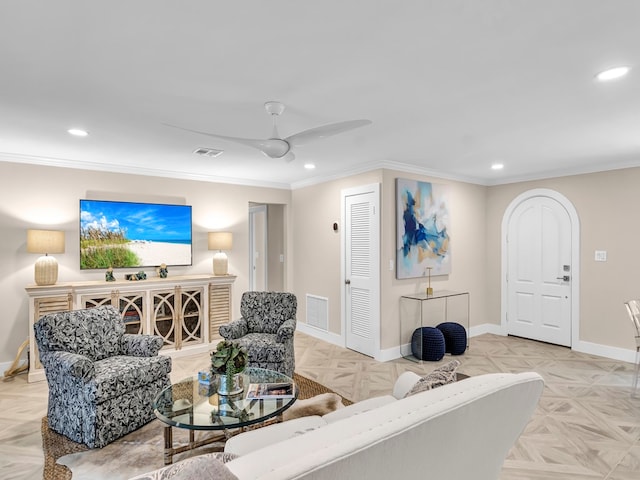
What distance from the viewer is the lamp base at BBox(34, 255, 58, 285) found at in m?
3.88

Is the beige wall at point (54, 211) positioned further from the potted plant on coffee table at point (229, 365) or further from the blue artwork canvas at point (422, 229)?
the potted plant on coffee table at point (229, 365)

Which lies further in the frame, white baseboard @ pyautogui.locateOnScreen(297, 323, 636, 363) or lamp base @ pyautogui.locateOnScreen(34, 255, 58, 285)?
white baseboard @ pyautogui.locateOnScreen(297, 323, 636, 363)

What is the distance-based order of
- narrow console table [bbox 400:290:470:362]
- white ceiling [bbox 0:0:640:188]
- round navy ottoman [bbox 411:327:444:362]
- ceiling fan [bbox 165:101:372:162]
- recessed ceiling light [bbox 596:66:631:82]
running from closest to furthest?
1. white ceiling [bbox 0:0:640:188]
2. recessed ceiling light [bbox 596:66:631:82]
3. ceiling fan [bbox 165:101:372:162]
4. round navy ottoman [bbox 411:327:444:362]
5. narrow console table [bbox 400:290:470:362]

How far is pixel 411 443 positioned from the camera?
1038 mm

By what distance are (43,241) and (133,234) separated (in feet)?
3.20

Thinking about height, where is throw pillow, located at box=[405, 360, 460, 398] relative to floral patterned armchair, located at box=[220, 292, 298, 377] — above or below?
above

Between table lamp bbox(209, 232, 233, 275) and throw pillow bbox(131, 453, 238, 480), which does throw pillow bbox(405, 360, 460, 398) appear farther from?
table lamp bbox(209, 232, 233, 275)

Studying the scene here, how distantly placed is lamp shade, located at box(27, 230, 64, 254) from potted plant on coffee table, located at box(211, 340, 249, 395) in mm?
2611

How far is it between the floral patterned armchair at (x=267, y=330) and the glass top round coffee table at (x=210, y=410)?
76 centimetres

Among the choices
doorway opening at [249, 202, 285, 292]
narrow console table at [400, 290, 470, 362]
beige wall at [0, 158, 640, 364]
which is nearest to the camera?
beige wall at [0, 158, 640, 364]

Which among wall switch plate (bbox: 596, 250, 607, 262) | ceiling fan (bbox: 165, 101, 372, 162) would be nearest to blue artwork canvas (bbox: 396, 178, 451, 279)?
wall switch plate (bbox: 596, 250, 607, 262)

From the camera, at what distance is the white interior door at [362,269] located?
14.8ft

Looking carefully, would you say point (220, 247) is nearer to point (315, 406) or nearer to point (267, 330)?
point (267, 330)

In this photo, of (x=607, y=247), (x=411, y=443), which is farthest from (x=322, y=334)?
(x=411, y=443)
